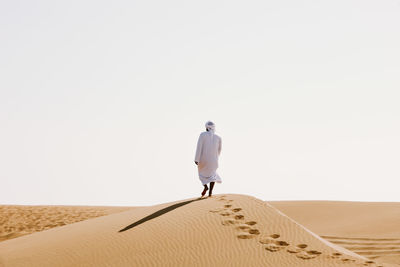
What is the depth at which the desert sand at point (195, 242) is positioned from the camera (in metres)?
9.27

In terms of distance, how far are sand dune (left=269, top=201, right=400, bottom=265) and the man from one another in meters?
4.90

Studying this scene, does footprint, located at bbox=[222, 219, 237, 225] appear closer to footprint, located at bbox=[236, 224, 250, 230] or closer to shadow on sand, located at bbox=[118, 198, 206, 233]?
footprint, located at bbox=[236, 224, 250, 230]

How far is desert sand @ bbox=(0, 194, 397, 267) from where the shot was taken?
927 cm

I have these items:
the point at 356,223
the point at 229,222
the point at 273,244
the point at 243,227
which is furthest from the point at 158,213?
the point at 356,223

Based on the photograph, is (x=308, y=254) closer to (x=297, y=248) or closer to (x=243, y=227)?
(x=297, y=248)

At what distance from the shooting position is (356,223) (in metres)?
21.2

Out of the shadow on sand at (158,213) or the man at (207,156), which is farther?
the man at (207,156)

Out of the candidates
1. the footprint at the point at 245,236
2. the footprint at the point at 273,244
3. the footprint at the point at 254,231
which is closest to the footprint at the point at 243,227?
the footprint at the point at 254,231

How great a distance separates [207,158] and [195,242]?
3052 mm

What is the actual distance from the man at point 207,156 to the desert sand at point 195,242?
23.4 inches

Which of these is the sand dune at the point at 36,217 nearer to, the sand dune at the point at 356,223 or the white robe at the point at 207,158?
the sand dune at the point at 356,223

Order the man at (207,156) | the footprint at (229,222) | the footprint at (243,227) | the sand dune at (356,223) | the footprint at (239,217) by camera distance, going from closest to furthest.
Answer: the footprint at (243,227) → the footprint at (229,222) → the footprint at (239,217) → the man at (207,156) → the sand dune at (356,223)

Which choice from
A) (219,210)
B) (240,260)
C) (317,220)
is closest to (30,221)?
(317,220)

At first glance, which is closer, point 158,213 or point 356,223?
point 158,213
